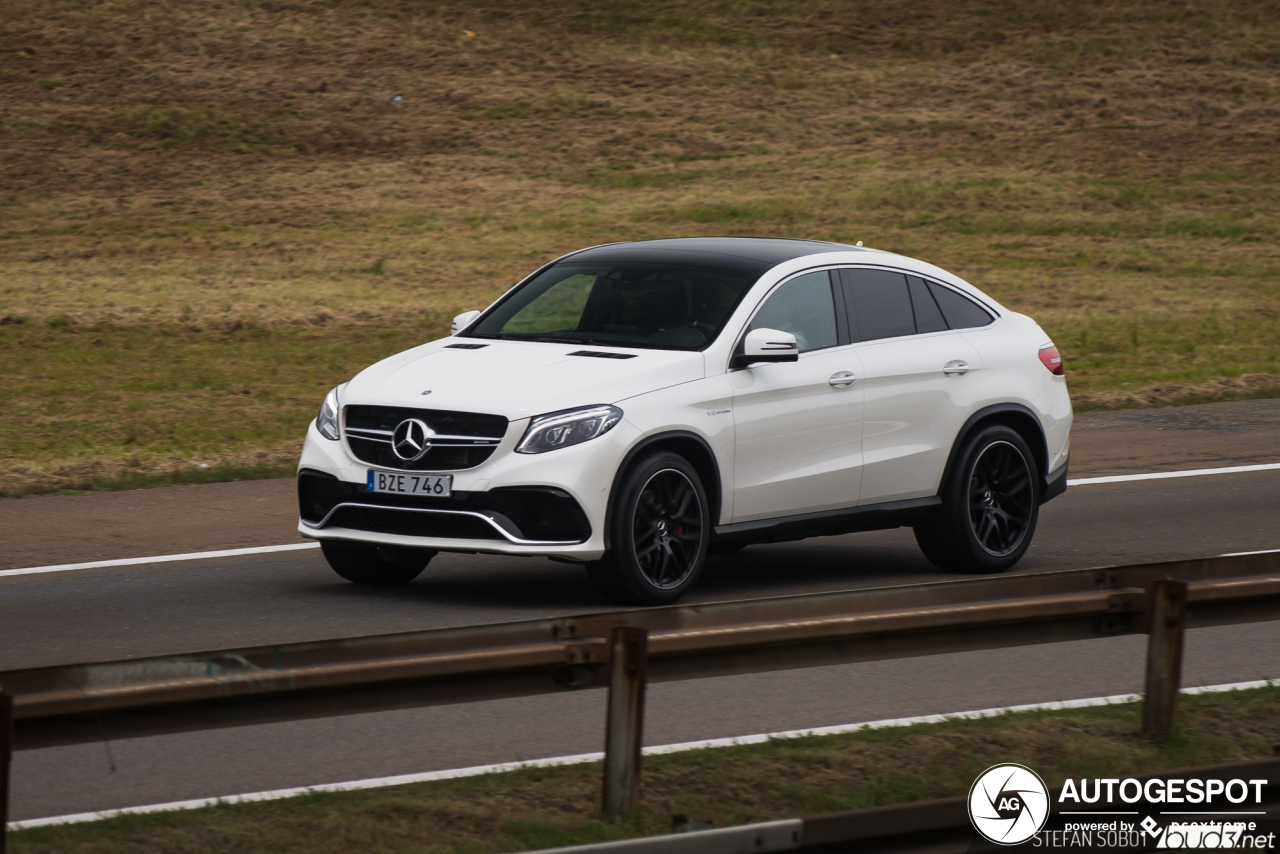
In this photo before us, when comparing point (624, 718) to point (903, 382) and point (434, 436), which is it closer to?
point (434, 436)

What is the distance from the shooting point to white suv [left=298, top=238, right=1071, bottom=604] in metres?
8.62

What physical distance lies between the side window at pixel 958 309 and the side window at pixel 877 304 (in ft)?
0.81

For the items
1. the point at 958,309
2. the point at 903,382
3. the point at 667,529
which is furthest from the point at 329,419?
the point at 958,309

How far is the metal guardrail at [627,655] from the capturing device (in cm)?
470

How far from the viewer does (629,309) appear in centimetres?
970

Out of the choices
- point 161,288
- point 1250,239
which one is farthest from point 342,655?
point 1250,239

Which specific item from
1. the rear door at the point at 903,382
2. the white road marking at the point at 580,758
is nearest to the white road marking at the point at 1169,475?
the rear door at the point at 903,382

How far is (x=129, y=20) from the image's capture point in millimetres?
43344

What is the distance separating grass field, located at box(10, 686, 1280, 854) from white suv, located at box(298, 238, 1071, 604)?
2410 millimetres

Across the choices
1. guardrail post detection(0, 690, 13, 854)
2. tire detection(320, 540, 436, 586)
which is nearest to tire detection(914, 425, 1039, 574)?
tire detection(320, 540, 436, 586)

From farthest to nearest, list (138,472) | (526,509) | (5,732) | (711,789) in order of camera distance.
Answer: (138,472)
(526,509)
(711,789)
(5,732)

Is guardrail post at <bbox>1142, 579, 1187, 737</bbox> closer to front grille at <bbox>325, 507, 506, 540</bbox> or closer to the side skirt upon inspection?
the side skirt

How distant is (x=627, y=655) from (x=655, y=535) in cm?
349

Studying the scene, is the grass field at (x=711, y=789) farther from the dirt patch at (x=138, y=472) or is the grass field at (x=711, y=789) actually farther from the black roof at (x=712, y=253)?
the dirt patch at (x=138, y=472)
